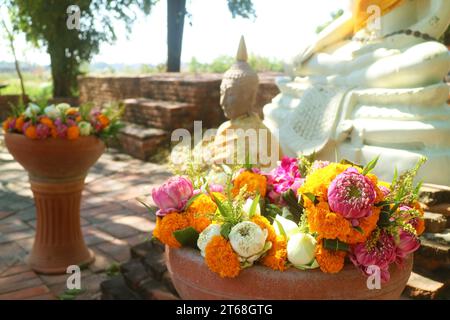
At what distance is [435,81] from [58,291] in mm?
2852

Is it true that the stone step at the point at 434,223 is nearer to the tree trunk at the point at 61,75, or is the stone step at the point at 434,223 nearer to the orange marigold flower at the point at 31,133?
the orange marigold flower at the point at 31,133

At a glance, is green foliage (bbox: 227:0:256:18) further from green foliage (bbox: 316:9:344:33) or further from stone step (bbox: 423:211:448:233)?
stone step (bbox: 423:211:448:233)

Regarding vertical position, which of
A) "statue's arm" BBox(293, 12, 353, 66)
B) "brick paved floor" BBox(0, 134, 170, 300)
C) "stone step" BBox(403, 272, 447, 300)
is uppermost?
"statue's arm" BBox(293, 12, 353, 66)

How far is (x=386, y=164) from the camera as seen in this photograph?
10.5ft

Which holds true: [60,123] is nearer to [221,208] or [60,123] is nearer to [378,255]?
[221,208]

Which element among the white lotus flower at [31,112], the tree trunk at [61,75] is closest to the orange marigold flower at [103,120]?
the white lotus flower at [31,112]

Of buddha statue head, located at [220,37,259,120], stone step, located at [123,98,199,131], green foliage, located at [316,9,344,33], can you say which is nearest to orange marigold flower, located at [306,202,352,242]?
buddha statue head, located at [220,37,259,120]

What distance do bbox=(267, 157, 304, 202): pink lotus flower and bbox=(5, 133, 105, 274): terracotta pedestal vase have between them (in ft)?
5.65

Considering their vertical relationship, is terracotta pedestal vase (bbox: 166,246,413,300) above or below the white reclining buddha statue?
below

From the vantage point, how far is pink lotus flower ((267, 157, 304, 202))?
1.51 m

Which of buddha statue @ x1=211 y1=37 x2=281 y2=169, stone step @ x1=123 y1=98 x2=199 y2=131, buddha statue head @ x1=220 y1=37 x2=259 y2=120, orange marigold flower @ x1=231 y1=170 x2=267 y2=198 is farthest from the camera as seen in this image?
stone step @ x1=123 y1=98 x2=199 y2=131

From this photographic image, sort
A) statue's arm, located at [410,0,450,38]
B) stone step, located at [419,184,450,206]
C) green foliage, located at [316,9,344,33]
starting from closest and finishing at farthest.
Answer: stone step, located at [419,184,450,206] → statue's arm, located at [410,0,450,38] → green foliage, located at [316,9,344,33]

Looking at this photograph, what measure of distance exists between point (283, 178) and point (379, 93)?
2.14 metres
